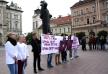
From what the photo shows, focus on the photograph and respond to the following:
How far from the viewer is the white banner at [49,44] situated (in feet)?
49.8

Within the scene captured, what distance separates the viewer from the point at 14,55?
9.00 meters

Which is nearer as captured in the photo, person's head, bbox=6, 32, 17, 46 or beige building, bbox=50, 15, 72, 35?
person's head, bbox=6, 32, 17, 46

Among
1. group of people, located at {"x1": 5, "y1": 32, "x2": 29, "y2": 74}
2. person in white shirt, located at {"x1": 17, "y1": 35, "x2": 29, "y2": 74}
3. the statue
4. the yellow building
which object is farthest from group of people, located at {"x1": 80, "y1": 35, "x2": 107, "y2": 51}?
the yellow building

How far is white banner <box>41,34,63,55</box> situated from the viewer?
15.2 meters

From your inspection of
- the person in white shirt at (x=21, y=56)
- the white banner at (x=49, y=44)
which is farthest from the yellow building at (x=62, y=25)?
the person in white shirt at (x=21, y=56)

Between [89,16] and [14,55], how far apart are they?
3293 inches

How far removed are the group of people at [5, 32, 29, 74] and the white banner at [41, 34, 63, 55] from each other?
5.52 m

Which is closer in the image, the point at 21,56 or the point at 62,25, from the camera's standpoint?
the point at 21,56

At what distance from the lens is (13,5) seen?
363 feet

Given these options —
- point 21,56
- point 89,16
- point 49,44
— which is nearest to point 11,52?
point 21,56

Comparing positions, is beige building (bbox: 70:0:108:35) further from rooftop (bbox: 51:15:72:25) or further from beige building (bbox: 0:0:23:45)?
beige building (bbox: 0:0:23:45)

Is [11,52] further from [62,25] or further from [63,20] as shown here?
[63,20]

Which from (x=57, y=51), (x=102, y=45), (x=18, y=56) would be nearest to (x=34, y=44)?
(x=57, y=51)

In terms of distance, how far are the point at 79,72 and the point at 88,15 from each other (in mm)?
79501
